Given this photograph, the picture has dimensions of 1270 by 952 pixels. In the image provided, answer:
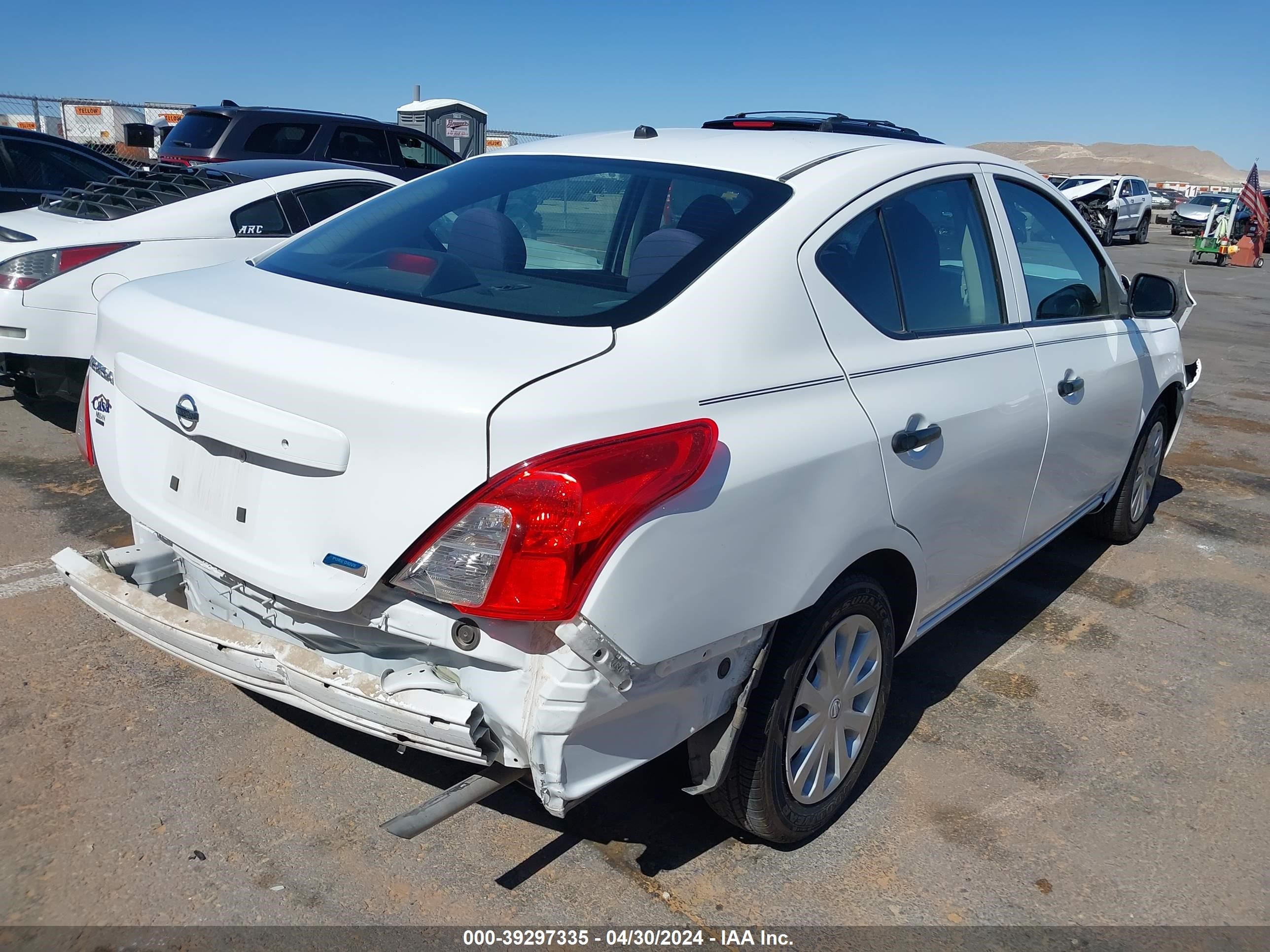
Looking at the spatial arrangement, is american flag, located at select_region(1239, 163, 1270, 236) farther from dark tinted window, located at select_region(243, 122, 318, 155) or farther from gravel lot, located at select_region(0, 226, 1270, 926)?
gravel lot, located at select_region(0, 226, 1270, 926)

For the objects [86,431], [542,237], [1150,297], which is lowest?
[86,431]

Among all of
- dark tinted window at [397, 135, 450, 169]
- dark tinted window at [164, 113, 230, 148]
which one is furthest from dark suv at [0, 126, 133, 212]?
dark tinted window at [397, 135, 450, 169]

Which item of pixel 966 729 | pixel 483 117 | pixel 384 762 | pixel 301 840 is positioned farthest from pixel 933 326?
pixel 483 117

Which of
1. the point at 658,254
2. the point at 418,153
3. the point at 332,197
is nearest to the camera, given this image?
the point at 658,254

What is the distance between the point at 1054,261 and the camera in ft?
12.8

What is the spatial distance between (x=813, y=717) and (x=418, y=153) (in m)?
10.5

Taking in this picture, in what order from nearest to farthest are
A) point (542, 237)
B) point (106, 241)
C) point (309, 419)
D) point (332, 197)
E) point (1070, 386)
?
point (309, 419), point (542, 237), point (1070, 386), point (106, 241), point (332, 197)

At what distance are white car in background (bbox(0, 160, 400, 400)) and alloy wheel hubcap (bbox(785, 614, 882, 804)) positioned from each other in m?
3.84

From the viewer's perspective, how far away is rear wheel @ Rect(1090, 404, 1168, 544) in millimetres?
4914

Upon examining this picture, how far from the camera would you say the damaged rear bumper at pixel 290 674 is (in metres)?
2.08

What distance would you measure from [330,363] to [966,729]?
2.41 m

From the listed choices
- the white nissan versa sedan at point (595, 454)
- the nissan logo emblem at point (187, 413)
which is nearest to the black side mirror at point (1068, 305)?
the white nissan versa sedan at point (595, 454)

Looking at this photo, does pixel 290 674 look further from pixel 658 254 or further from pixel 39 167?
pixel 39 167

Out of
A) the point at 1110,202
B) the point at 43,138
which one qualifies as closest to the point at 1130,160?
the point at 1110,202
